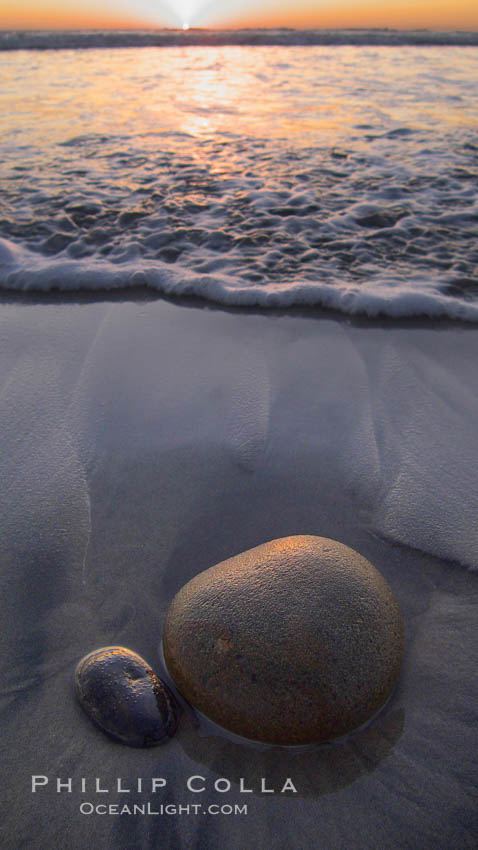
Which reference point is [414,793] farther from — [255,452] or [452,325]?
[452,325]

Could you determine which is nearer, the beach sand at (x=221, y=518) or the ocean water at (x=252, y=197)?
the beach sand at (x=221, y=518)

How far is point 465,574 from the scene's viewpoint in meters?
1.61

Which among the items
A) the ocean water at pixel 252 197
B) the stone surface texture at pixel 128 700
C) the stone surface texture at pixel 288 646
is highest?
the ocean water at pixel 252 197

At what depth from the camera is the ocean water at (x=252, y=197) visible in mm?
3395

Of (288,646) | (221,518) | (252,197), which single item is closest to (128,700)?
(288,646)

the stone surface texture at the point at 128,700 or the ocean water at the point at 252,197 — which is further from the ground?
the ocean water at the point at 252,197

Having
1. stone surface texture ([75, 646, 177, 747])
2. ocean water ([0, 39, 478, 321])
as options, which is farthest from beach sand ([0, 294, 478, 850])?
ocean water ([0, 39, 478, 321])

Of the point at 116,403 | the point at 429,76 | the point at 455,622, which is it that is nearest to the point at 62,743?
the point at 455,622

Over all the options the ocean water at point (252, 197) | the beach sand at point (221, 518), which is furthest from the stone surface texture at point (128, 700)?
the ocean water at point (252, 197)

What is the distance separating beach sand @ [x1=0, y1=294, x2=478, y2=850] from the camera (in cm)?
113

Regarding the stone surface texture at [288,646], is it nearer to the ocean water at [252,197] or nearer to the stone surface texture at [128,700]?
the stone surface texture at [128,700]

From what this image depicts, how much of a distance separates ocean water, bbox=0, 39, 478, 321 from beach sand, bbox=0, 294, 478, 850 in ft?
1.28

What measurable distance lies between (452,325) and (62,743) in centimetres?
284

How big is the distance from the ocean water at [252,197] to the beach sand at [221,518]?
390 millimetres
